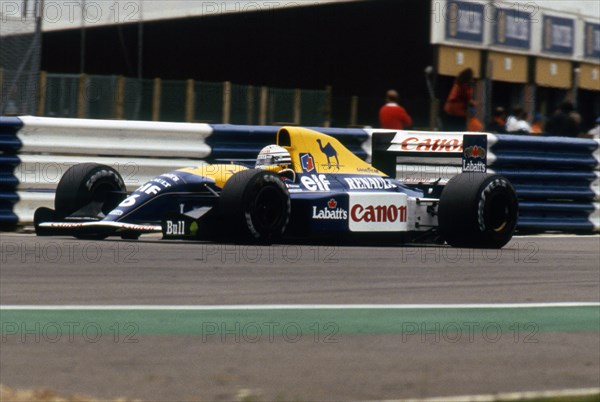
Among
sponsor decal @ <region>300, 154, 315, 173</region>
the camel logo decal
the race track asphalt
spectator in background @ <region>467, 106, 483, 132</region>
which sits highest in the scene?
spectator in background @ <region>467, 106, 483, 132</region>

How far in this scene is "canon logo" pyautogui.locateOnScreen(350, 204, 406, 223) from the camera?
975 cm

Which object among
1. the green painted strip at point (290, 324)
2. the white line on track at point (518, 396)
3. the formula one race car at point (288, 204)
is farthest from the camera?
the formula one race car at point (288, 204)

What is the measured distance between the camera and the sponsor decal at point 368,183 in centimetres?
994

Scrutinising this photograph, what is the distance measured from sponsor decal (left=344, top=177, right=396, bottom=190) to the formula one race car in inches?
0.4

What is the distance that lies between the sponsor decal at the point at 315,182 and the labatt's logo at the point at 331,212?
0.21 metres

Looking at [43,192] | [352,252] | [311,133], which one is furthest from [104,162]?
[352,252]

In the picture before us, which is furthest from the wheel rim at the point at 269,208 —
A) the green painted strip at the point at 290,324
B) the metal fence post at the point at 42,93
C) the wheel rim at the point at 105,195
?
the metal fence post at the point at 42,93

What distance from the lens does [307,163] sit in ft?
32.4

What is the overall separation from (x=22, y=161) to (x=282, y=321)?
18.8ft

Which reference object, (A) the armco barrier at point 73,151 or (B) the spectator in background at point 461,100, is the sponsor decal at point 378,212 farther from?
(B) the spectator in background at point 461,100

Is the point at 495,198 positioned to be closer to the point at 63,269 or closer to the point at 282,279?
the point at 282,279

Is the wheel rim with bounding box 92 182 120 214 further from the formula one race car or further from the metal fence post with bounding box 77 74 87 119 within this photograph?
the metal fence post with bounding box 77 74 87 119

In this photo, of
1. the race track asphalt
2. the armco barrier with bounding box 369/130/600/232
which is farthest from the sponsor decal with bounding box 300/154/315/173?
the armco barrier with bounding box 369/130/600/232

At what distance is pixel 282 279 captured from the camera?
7.13 metres
